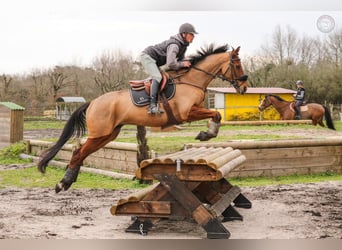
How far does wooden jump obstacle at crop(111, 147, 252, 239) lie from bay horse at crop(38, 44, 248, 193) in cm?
28

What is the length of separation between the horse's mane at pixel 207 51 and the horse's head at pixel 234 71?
0.09 m

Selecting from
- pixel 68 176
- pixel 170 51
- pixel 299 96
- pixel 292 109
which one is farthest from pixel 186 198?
pixel 299 96

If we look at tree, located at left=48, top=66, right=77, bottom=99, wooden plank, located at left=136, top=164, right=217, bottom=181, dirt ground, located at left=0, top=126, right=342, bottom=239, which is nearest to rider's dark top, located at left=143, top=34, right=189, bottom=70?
wooden plank, located at left=136, top=164, right=217, bottom=181

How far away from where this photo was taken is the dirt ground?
14.0 ft

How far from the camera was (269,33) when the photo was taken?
471 centimetres

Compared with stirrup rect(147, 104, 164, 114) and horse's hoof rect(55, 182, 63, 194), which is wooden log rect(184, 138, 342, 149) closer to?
stirrup rect(147, 104, 164, 114)

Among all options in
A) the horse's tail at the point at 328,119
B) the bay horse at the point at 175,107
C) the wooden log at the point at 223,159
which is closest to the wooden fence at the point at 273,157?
the horse's tail at the point at 328,119

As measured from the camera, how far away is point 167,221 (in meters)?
4.76

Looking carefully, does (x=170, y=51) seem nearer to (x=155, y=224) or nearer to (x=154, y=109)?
(x=154, y=109)

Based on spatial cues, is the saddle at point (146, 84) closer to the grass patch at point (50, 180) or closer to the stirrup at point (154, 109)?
the stirrup at point (154, 109)

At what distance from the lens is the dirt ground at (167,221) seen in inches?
168

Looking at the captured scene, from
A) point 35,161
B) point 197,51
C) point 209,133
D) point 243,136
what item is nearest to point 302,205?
point 243,136

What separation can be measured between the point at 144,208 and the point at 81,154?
68cm

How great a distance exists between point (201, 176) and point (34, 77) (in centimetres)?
182
